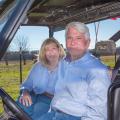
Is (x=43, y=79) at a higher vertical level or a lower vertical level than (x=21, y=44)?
lower

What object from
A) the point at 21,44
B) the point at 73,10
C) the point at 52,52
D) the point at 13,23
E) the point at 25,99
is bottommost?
the point at 25,99

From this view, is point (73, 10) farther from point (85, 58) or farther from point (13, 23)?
point (13, 23)

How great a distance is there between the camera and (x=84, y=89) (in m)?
2.83

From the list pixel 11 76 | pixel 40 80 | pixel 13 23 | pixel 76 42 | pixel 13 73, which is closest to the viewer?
pixel 13 23

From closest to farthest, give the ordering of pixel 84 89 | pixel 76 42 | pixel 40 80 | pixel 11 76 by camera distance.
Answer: pixel 84 89 → pixel 76 42 → pixel 11 76 → pixel 40 80

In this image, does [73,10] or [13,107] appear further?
[73,10]

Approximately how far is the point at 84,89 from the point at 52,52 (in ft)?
3.16

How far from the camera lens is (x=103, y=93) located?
107 inches

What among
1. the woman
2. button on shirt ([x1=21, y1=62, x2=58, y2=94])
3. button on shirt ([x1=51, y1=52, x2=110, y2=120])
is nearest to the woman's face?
the woman

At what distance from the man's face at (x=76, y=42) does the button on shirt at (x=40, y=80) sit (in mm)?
612

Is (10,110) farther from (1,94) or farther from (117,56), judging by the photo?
(117,56)

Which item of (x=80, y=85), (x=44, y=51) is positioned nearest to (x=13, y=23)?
(x=80, y=85)

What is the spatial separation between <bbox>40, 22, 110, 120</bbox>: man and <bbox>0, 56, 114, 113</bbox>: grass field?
0.09m

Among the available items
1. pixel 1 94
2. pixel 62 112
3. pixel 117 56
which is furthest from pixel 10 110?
pixel 117 56
